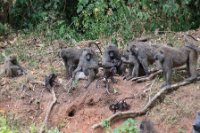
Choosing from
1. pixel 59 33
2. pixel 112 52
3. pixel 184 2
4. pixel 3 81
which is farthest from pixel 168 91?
pixel 59 33

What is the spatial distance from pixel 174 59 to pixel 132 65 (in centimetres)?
107

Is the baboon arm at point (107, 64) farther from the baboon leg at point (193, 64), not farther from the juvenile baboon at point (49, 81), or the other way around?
the baboon leg at point (193, 64)

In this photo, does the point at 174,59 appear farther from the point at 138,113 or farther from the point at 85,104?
the point at 85,104

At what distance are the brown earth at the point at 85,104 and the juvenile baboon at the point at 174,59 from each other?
29cm

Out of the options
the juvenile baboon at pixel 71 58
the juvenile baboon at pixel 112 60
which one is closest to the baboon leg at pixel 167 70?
the juvenile baboon at pixel 112 60

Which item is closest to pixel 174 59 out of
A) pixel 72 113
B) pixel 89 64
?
pixel 89 64

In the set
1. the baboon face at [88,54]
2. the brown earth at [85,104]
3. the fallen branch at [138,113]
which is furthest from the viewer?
the baboon face at [88,54]

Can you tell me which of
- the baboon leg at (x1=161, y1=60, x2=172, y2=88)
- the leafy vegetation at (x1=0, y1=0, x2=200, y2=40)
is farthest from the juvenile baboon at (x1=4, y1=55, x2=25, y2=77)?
the baboon leg at (x1=161, y1=60, x2=172, y2=88)

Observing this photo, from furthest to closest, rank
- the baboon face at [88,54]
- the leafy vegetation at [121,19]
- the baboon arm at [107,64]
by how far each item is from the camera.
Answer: the leafy vegetation at [121,19], the baboon arm at [107,64], the baboon face at [88,54]

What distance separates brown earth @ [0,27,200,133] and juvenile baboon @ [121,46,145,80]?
197 millimetres

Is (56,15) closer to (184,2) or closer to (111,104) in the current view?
(184,2)

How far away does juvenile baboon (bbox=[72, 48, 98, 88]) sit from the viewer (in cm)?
1077

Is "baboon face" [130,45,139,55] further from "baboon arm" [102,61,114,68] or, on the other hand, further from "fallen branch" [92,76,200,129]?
"fallen branch" [92,76,200,129]

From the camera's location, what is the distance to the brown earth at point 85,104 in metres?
9.66
